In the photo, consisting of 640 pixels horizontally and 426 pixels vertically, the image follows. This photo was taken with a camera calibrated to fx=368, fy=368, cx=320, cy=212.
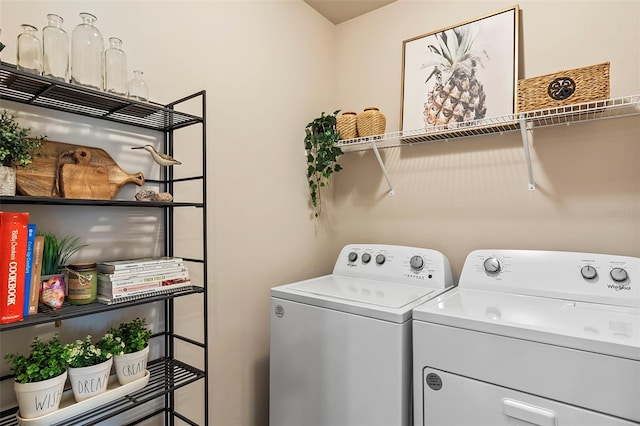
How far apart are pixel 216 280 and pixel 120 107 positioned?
78 centimetres

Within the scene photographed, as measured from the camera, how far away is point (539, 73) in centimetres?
163

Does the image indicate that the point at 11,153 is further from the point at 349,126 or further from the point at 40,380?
the point at 349,126

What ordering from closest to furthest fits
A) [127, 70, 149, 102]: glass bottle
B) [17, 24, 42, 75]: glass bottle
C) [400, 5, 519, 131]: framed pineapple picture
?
[17, 24, 42, 75]: glass bottle < [127, 70, 149, 102]: glass bottle < [400, 5, 519, 131]: framed pineapple picture

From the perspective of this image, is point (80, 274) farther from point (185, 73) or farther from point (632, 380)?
point (632, 380)

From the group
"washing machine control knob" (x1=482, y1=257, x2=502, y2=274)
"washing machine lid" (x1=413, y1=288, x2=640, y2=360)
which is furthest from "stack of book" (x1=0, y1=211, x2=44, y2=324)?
"washing machine control knob" (x1=482, y1=257, x2=502, y2=274)

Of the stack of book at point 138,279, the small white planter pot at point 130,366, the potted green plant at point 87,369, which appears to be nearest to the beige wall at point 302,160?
the stack of book at point 138,279

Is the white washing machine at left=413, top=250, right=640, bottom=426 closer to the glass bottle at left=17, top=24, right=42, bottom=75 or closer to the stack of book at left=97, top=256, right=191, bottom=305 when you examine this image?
the stack of book at left=97, top=256, right=191, bottom=305

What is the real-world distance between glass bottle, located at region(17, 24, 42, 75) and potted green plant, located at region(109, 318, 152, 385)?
2.53ft

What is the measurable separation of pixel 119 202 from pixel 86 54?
45cm

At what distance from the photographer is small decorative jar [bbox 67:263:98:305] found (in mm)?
1013

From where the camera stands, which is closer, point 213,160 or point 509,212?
point 213,160

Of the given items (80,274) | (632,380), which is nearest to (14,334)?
(80,274)

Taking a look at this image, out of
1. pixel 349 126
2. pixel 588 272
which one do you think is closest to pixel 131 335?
pixel 349 126

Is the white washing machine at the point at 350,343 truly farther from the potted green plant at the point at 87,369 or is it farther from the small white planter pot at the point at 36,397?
the small white planter pot at the point at 36,397
